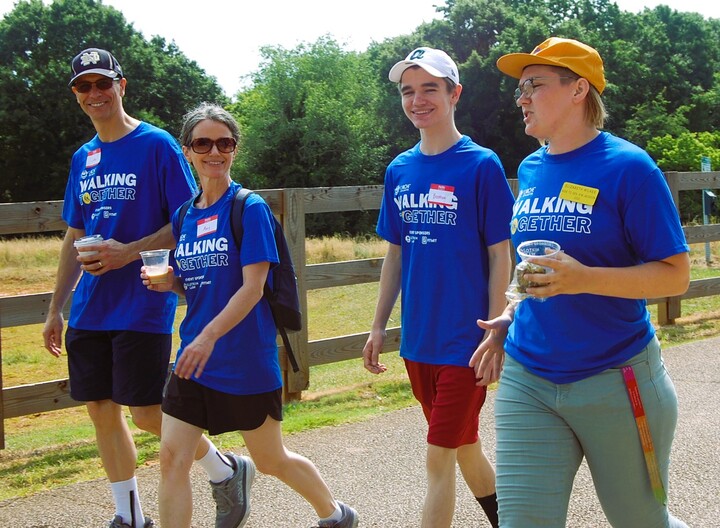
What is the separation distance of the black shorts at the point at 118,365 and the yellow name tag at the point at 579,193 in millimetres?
2262

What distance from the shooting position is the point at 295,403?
741 cm

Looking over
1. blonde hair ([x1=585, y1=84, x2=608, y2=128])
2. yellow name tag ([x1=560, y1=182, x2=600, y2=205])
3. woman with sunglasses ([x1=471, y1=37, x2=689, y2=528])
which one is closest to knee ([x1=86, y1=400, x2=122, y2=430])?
woman with sunglasses ([x1=471, y1=37, x2=689, y2=528])

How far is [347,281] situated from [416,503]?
10.1 feet

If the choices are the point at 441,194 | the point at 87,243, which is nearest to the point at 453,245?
the point at 441,194

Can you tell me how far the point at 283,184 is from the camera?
49.8m

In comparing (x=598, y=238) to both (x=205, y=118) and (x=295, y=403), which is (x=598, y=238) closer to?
(x=205, y=118)

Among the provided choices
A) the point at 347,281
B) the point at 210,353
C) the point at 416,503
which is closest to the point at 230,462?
the point at 210,353

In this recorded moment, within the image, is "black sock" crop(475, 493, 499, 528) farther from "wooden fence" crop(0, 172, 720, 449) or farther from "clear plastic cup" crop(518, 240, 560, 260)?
"wooden fence" crop(0, 172, 720, 449)

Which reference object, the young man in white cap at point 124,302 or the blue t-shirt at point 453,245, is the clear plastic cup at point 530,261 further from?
the young man in white cap at point 124,302

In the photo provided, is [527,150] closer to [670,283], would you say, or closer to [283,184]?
[283,184]

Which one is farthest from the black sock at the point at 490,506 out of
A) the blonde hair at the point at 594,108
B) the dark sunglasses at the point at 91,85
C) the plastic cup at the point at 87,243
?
the dark sunglasses at the point at 91,85

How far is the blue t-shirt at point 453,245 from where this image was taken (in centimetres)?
373

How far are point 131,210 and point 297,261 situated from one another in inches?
121

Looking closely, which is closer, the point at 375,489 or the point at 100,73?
the point at 100,73
